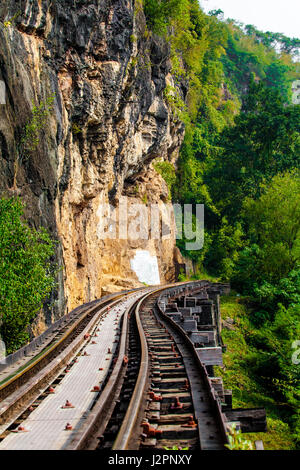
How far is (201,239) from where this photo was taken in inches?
1870

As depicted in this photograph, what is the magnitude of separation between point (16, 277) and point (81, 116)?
40.6ft

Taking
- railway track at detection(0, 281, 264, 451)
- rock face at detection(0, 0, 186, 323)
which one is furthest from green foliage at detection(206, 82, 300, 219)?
railway track at detection(0, 281, 264, 451)

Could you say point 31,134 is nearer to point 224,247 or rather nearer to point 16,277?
point 16,277

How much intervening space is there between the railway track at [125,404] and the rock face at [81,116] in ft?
24.1

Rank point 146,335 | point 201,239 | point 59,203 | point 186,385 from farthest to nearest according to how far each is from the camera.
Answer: point 201,239 < point 59,203 < point 146,335 < point 186,385

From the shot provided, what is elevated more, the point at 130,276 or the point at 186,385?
the point at 186,385

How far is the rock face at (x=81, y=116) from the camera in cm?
Result: 1526

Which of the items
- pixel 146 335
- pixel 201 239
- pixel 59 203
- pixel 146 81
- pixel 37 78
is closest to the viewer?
pixel 146 335

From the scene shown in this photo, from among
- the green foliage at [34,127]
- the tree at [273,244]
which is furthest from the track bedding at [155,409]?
the tree at [273,244]

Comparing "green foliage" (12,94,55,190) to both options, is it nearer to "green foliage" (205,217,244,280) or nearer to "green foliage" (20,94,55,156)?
"green foliage" (20,94,55,156)

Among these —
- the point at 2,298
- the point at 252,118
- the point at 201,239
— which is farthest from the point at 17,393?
the point at 252,118

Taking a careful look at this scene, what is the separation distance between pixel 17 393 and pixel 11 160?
374 inches

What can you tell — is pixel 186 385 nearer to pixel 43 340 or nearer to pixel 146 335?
pixel 146 335

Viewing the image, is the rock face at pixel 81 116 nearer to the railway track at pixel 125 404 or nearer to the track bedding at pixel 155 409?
A: the railway track at pixel 125 404
